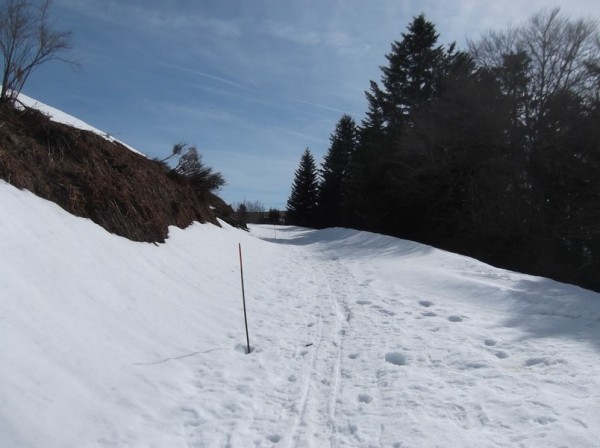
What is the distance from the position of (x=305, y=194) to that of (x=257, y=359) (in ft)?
162

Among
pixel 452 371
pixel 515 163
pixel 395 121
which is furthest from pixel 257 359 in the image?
pixel 395 121

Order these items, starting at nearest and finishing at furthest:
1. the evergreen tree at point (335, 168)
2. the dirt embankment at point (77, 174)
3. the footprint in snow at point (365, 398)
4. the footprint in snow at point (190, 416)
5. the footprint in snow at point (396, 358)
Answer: the footprint in snow at point (190, 416), the footprint in snow at point (365, 398), the footprint in snow at point (396, 358), the dirt embankment at point (77, 174), the evergreen tree at point (335, 168)

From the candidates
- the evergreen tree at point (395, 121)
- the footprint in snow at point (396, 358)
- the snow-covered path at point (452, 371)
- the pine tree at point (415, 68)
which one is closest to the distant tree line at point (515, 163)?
the evergreen tree at point (395, 121)

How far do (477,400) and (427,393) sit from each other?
458 millimetres

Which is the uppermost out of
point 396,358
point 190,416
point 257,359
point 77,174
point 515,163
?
point 515,163

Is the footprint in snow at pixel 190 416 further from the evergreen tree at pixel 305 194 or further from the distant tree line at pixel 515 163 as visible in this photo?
the evergreen tree at pixel 305 194

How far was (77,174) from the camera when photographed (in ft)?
23.8

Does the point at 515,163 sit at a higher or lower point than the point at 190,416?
higher

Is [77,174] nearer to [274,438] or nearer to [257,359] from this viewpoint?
[257,359]

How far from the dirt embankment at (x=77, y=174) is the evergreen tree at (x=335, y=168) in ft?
131

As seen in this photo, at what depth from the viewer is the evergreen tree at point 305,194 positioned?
176 feet

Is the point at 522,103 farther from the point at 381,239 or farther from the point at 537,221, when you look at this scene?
the point at 381,239

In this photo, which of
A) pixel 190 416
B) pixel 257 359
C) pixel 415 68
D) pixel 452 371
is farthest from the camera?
pixel 415 68

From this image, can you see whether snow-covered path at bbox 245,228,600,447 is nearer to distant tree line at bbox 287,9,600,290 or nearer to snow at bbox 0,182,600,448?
snow at bbox 0,182,600,448
